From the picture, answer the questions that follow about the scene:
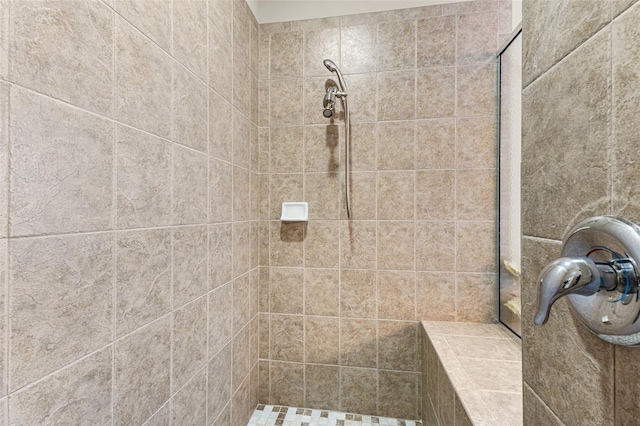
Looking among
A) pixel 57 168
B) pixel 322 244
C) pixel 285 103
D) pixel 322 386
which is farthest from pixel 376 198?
pixel 57 168

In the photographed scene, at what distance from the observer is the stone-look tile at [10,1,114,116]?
55 centimetres

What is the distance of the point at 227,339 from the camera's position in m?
1.35

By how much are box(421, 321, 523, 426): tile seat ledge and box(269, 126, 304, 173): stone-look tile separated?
3.66 feet

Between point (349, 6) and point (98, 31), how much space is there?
4.47 feet

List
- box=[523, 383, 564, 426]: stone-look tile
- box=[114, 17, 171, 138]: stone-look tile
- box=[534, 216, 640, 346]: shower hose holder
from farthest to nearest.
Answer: box=[114, 17, 171, 138]: stone-look tile < box=[523, 383, 564, 426]: stone-look tile < box=[534, 216, 640, 346]: shower hose holder

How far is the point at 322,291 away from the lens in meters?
1.68

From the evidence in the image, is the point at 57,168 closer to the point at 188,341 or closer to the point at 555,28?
the point at 188,341

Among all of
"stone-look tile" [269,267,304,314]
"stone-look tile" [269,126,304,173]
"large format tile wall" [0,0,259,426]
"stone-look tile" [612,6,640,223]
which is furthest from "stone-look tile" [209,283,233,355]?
"stone-look tile" [612,6,640,223]

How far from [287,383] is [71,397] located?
50.0 inches

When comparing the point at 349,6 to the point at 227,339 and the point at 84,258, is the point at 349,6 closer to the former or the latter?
the point at 84,258

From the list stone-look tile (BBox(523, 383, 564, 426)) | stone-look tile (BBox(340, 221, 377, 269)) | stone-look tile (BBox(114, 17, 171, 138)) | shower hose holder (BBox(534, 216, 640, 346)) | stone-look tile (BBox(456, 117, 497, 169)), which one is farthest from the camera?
stone-look tile (BBox(340, 221, 377, 269))

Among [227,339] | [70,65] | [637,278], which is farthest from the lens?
[227,339]

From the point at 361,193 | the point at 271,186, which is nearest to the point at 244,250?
the point at 271,186

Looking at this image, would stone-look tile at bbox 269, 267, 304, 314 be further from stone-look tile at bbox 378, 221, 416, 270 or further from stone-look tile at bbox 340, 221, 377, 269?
stone-look tile at bbox 378, 221, 416, 270
